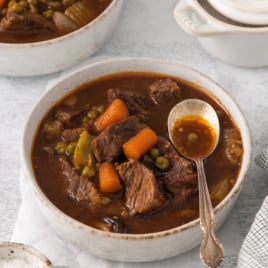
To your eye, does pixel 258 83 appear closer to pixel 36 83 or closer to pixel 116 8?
pixel 116 8

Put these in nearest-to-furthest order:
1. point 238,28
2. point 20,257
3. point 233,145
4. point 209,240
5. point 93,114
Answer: point 209,240, point 20,257, point 233,145, point 93,114, point 238,28

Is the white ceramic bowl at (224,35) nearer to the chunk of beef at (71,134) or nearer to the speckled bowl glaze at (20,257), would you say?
the chunk of beef at (71,134)

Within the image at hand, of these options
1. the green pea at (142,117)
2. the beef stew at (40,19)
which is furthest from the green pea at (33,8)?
the green pea at (142,117)

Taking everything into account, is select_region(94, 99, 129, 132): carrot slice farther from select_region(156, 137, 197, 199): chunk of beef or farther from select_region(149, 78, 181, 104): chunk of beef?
select_region(156, 137, 197, 199): chunk of beef

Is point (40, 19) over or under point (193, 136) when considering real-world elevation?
over

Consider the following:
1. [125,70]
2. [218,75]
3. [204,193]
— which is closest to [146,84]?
[125,70]

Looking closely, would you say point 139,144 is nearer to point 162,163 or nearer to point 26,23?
point 162,163

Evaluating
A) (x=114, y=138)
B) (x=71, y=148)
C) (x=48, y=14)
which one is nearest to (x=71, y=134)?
(x=71, y=148)
